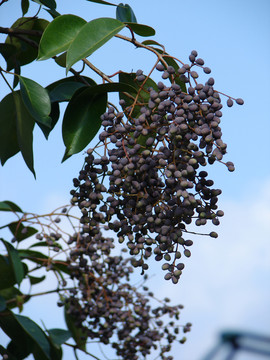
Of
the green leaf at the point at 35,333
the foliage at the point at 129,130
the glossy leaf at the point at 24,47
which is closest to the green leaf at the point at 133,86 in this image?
the foliage at the point at 129,130

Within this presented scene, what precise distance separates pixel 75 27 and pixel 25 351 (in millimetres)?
1017

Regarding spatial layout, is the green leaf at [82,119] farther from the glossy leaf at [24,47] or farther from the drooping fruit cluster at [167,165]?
the glossy leaf at [24,47]

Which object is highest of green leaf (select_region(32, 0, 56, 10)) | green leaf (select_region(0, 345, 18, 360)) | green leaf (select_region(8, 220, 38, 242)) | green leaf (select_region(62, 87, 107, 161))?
green leaf (select_region(32, 0, 56, 10))

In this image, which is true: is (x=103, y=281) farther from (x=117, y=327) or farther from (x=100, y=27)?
(x=100, y=27)

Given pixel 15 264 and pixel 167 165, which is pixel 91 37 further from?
pixel 15 264

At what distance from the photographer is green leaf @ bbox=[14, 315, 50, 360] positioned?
151cm

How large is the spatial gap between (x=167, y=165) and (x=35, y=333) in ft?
2.76

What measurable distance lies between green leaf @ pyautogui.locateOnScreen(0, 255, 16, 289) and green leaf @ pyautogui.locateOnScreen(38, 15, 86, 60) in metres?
0.83

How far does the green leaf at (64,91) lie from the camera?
3.57 feet

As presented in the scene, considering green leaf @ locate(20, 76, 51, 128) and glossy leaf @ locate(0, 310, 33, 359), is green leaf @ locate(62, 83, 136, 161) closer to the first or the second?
green leaf @ locate(20, 76, 51, 128)

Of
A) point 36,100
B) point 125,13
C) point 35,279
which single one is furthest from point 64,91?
point 35,279

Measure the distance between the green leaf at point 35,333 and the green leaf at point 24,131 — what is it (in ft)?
1.81

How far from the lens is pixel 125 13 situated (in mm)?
1230

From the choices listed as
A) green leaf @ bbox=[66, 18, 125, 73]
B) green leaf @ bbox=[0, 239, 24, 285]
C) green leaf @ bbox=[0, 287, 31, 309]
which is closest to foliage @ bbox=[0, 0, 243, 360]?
green leaf @ bbox=[66, 18, 125, 73]
